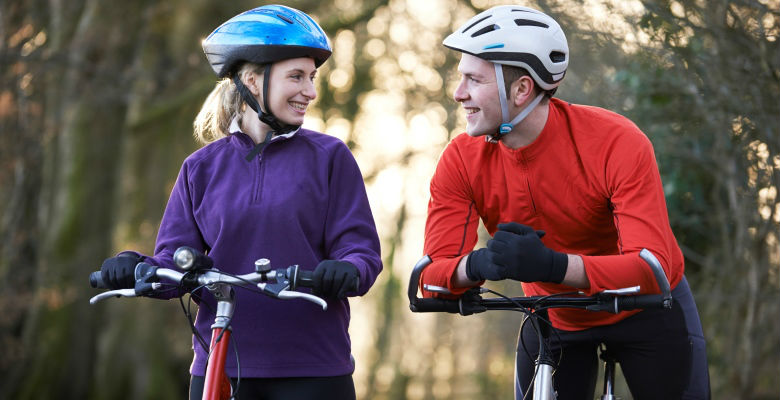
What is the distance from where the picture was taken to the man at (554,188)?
13.0 ft

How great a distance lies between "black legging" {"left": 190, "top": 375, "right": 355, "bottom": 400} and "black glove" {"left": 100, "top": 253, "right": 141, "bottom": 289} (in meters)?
0.49

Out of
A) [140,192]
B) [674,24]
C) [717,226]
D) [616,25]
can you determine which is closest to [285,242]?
[674,24]

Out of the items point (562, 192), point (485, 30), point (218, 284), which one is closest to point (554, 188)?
point (562, 192)

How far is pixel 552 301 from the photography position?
3746mm

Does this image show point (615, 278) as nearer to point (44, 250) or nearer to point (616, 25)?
point (616, 25)

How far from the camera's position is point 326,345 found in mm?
3824

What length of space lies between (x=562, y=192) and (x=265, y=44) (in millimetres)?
1323

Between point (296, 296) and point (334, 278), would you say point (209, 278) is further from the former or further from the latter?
point (334, 278)

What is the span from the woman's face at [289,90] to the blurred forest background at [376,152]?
110 inches

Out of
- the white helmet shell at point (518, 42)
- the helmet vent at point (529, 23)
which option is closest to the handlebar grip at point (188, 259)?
the white helmet shell at point (518, 42)

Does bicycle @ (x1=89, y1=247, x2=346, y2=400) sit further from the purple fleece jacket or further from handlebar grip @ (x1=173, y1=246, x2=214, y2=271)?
the purple fleece jacket

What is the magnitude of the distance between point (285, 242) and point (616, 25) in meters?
4.17

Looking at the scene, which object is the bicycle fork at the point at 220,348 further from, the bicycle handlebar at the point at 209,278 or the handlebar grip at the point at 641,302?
the handlebar grip at the point at 641,302

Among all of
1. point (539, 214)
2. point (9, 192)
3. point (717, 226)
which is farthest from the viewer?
point (9, 192)
